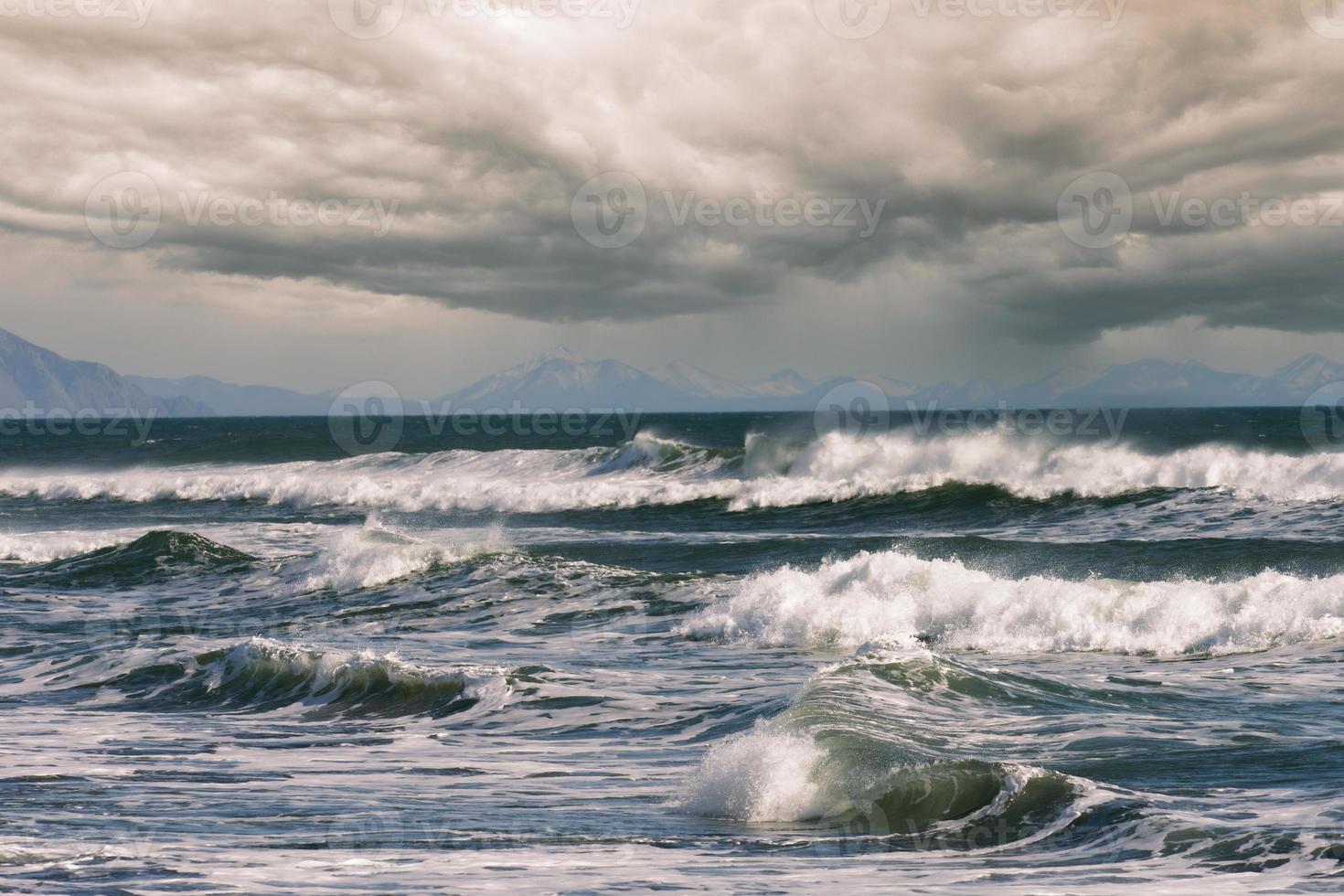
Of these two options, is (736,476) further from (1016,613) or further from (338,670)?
(338,670)

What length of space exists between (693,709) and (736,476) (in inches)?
1332

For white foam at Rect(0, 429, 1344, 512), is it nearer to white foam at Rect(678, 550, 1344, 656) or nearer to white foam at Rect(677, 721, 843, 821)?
white foam at Rect(678, 550, 1344, 656)

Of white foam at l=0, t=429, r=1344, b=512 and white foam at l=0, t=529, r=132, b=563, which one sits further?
white foam at l=0, t=429, r=1344, b=512

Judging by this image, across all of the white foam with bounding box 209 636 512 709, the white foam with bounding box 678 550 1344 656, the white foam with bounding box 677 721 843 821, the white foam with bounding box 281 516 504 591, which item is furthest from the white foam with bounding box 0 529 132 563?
the white foam with bounding box 677 721 843 821

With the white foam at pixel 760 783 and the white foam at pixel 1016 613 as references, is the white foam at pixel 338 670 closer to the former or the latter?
the white foam at pixel 760 783

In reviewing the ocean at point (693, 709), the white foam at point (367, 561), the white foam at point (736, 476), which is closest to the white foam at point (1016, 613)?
the ocean at point (693, 709)

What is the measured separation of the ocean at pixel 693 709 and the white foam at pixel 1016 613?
2.4 inches

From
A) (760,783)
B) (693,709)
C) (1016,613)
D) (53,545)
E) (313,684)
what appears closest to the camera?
(760,783)

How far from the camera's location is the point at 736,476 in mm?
46594

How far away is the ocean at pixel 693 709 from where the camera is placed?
7496 mm

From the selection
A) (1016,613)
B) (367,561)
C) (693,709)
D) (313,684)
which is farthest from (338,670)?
(367,561)

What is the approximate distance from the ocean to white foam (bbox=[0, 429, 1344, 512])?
2.01 m

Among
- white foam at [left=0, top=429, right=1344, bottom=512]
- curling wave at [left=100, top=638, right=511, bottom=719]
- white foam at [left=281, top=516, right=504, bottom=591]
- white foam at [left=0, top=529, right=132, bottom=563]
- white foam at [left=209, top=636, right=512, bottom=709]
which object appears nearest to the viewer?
curling wave at [left=100, top=638, right=511, bottom=719]

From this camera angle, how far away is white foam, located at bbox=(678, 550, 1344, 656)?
16.2 m
